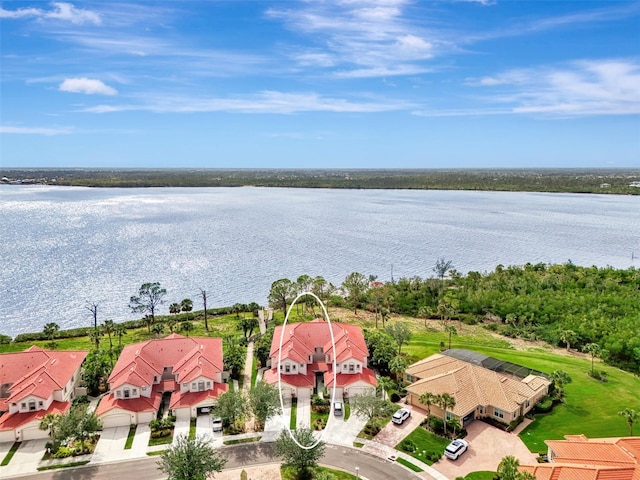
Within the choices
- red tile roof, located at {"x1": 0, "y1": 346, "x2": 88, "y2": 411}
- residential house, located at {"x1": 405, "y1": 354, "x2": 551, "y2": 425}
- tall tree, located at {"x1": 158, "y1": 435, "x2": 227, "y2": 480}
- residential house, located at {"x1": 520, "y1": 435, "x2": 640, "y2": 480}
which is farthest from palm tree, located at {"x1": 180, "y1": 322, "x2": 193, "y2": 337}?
residential house, located at {"x1": 520, "y1": 435, "x2": 640, "y2": 480}

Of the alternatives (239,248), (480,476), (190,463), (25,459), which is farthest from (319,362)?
(239,248)

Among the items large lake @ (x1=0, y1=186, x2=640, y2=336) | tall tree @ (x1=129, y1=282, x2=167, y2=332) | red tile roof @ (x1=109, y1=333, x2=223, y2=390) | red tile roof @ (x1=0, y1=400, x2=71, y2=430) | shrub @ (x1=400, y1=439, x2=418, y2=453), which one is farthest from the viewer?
large lake @ (x1=0, y1=186, x2=640, y2=336)

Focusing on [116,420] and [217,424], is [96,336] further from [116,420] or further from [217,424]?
[217,424]

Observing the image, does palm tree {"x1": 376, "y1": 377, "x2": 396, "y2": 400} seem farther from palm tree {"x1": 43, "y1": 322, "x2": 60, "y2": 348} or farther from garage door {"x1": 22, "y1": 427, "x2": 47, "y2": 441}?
palm tree {"x1": 43, "y1": 322, "x2": 60, "y2": 348}

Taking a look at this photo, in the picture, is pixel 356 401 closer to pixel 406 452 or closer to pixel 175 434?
pixel 406 452

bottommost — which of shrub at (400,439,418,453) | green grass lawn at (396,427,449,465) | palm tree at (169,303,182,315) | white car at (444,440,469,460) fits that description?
green grass lawn at (396,427,449,465)

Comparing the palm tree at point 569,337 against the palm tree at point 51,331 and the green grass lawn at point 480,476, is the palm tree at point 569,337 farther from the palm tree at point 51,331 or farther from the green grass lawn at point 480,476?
the palm tree at point 51,331
